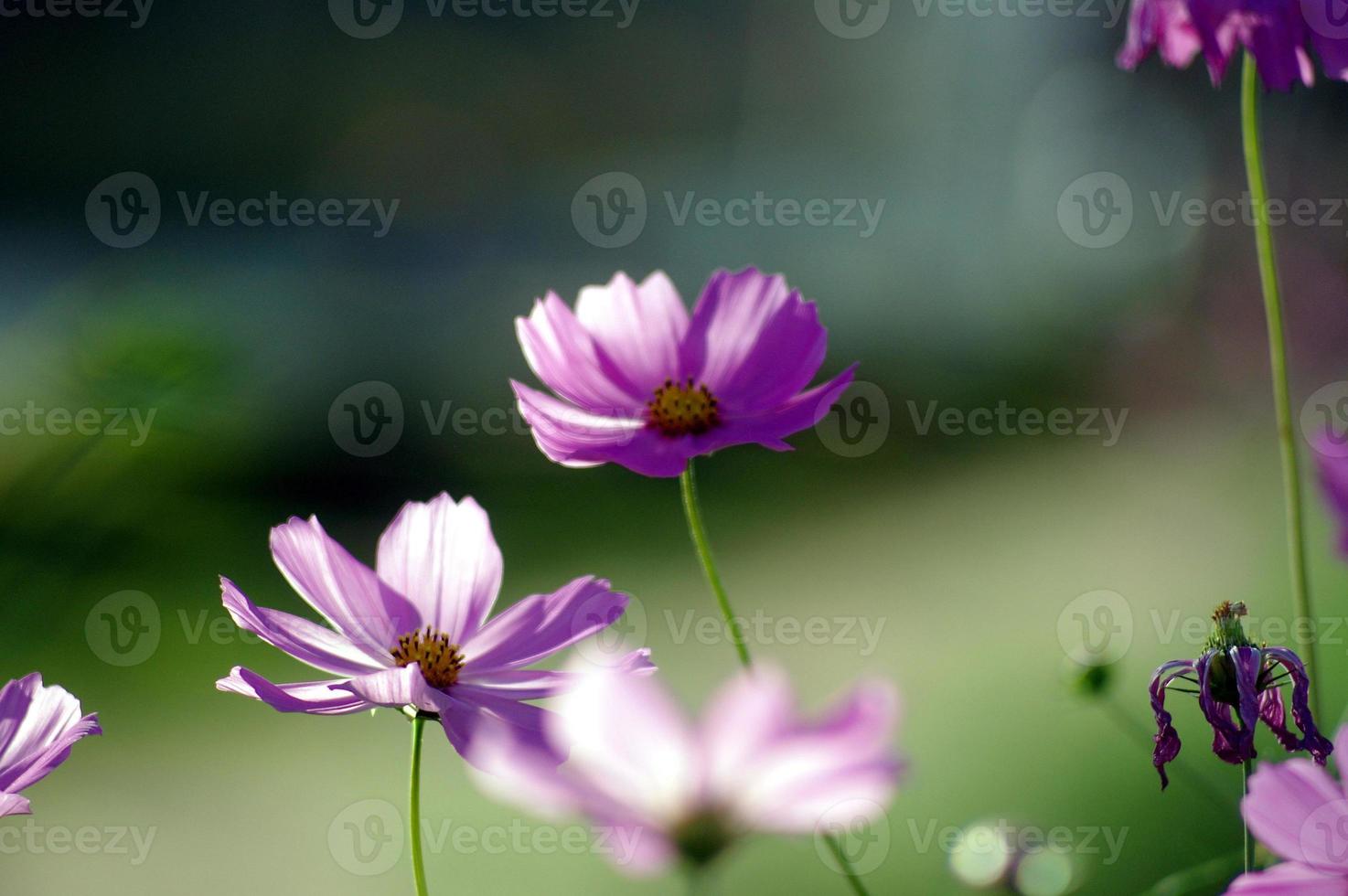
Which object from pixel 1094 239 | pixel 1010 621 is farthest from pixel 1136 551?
pixel 1094 239

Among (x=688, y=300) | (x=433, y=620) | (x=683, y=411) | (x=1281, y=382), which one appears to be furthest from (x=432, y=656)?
(x=688, y=300)

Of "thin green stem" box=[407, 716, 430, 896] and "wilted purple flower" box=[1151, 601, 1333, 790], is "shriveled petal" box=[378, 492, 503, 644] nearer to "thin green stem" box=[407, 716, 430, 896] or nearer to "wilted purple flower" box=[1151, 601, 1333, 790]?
"thin green stem" box=[407, 716, 430, 896]

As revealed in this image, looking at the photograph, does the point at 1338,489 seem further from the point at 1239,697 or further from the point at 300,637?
the point at 300,637

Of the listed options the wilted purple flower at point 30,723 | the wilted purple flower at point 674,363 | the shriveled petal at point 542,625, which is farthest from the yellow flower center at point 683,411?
the wilted purple flower at point 30,723

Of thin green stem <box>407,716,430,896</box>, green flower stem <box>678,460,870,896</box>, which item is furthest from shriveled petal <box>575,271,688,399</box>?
thin green stem <box>407,716,430,896</box>

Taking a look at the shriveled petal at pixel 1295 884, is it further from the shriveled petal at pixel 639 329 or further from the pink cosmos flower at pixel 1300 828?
the shriveled petal at pixel 639 329

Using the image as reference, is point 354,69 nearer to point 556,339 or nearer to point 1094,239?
point 1094,239
